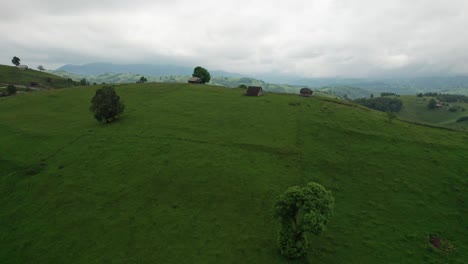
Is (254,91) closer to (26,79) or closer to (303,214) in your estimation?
(303,214)

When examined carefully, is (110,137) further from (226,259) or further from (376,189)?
(376,189)

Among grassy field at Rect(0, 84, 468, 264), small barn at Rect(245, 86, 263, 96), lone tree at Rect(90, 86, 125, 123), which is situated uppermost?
small barn at Rect(245, 86, 263, 96)

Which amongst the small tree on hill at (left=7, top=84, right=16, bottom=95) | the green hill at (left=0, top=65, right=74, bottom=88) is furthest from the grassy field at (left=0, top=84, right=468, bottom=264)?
the green hill at (left=0, top=65, right=74, bottom=88)

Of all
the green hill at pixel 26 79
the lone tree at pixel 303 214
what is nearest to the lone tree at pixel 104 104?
the lone tree at pixel 303 214

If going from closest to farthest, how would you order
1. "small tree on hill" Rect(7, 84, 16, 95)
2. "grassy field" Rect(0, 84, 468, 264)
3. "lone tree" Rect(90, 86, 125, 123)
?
"grassy field" Rect(0, 84, 468, 264) → "lone tree" Rect(90, 86, 125, 123) → "small tree on hill" Rect(7, 84, 16, 95)

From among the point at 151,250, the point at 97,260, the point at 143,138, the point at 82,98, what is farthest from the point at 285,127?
the point at 82,98

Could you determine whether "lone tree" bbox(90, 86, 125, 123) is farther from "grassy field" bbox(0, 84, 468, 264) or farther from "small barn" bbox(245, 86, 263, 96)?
"small barn" bbox(245, 86, 263, 96)
